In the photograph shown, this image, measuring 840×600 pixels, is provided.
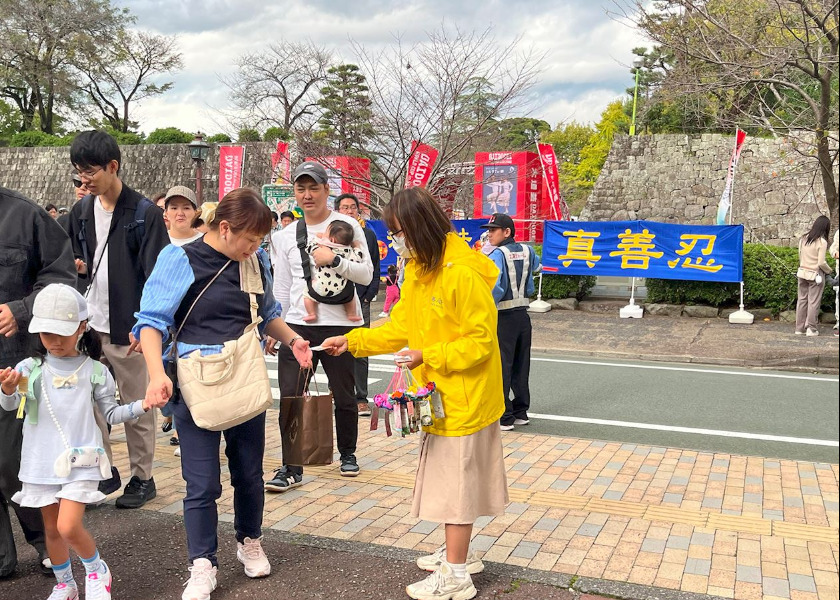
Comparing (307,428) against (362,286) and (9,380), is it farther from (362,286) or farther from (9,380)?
(362,286)

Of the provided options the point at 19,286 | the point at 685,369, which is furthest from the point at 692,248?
the point at 19,286

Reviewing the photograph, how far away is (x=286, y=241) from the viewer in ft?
16.4

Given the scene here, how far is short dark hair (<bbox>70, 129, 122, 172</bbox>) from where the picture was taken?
3947 millimetres

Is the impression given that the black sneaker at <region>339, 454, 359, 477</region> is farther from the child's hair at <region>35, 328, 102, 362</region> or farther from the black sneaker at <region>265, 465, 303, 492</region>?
the child's hair at <region>35, 328, 102, 362</region>

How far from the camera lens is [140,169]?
32.0m

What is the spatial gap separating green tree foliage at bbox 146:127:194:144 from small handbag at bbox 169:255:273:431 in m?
32.8

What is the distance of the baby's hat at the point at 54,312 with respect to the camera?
2992 mm

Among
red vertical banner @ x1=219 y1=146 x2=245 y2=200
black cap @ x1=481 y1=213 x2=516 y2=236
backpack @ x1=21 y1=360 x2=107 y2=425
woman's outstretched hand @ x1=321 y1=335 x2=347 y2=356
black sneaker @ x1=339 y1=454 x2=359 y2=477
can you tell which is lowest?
black sneaker @ x1=339 y1=454 x2=359 y2=477

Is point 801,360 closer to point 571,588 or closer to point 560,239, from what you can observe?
point 560,239

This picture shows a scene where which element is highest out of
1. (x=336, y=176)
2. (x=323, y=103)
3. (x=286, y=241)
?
(x=323, y=103)

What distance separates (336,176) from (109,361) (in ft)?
39.9

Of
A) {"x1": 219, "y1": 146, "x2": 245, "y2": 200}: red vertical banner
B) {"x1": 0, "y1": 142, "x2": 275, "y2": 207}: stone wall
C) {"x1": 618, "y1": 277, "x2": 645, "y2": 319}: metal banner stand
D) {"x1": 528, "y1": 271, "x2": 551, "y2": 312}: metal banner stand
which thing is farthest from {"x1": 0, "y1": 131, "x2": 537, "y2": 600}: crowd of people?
{"x1": 0, "y1": 142, "x2": 275, "y2": 207}: stone wall

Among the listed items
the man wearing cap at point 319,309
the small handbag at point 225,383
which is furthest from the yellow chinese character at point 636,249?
the small handbag at point 225,383

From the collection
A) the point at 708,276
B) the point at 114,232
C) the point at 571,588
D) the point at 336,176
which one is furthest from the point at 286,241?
the point at 336,176
